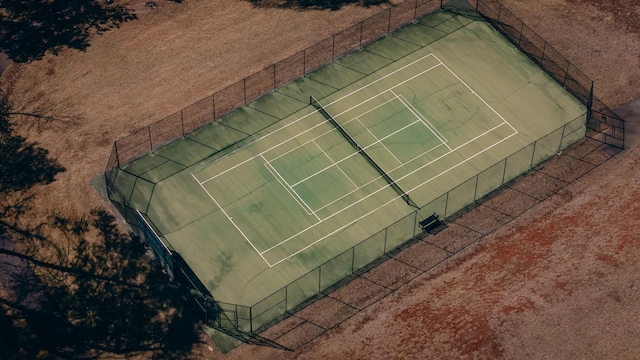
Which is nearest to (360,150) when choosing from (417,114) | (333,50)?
(417,114)

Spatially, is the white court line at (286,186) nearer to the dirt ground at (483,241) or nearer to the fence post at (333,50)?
the dirt ground at (483,241)

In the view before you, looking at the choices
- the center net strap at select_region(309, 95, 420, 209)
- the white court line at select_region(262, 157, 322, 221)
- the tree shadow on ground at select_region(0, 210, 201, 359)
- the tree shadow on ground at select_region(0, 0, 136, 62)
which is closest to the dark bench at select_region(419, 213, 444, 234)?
the center net strap at select_region(309, 95, 420, 209)

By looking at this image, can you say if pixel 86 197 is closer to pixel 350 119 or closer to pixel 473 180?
pixel 350 119

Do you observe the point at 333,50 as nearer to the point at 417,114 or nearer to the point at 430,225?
the point at 417,114

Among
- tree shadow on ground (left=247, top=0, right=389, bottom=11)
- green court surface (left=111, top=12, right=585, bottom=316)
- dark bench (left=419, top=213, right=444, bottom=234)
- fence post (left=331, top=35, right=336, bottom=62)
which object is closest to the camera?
green court surface (left=111, top=12, right=585, bottom=316)

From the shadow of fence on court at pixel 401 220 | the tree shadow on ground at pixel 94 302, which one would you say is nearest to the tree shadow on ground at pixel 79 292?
the tree shadow on ground at pixel 94 302

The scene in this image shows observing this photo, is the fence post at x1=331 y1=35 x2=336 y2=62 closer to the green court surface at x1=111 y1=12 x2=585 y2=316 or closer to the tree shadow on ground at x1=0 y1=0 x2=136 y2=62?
the green court surface at x1=111 y1=12 x2=585 y2=316
